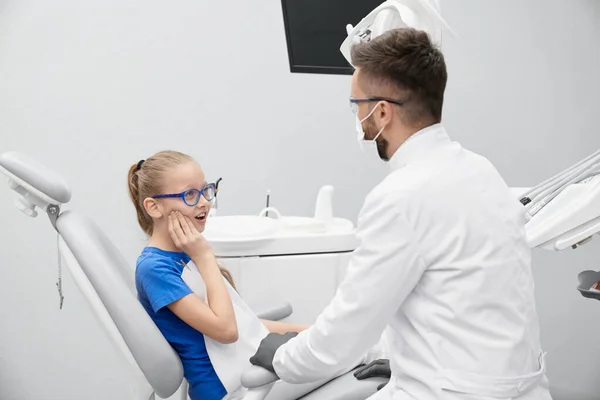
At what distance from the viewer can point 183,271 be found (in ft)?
4.78

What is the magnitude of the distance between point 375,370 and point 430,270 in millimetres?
504

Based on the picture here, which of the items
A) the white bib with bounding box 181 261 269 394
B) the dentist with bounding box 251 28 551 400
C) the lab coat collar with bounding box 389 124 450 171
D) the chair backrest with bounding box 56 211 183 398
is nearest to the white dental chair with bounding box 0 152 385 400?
the chair backrest with bounding box 56 211 183 398

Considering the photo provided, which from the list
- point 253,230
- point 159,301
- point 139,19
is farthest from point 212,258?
point 139,19

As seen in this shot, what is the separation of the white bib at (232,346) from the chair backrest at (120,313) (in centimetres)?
12

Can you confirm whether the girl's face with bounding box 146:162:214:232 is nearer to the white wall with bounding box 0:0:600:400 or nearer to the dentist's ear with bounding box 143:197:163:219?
the dentist's ear with bounding box 143:197:163:219

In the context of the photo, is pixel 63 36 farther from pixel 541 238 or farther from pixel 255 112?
pixel 541 238

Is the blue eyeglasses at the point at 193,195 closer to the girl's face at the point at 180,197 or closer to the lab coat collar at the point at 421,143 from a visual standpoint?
the girl's face at the point at 180,197

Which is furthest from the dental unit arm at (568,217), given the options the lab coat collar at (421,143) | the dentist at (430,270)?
the lab coat collar at (421,143)

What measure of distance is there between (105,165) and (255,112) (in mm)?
645

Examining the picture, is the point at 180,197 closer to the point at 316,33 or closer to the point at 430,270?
the point at 430,270

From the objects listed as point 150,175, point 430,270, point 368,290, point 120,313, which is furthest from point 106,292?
point 430,270

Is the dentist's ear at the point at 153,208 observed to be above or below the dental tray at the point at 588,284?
above

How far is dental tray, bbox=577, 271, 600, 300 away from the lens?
62.5 inches

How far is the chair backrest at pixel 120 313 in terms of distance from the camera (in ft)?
4.14
